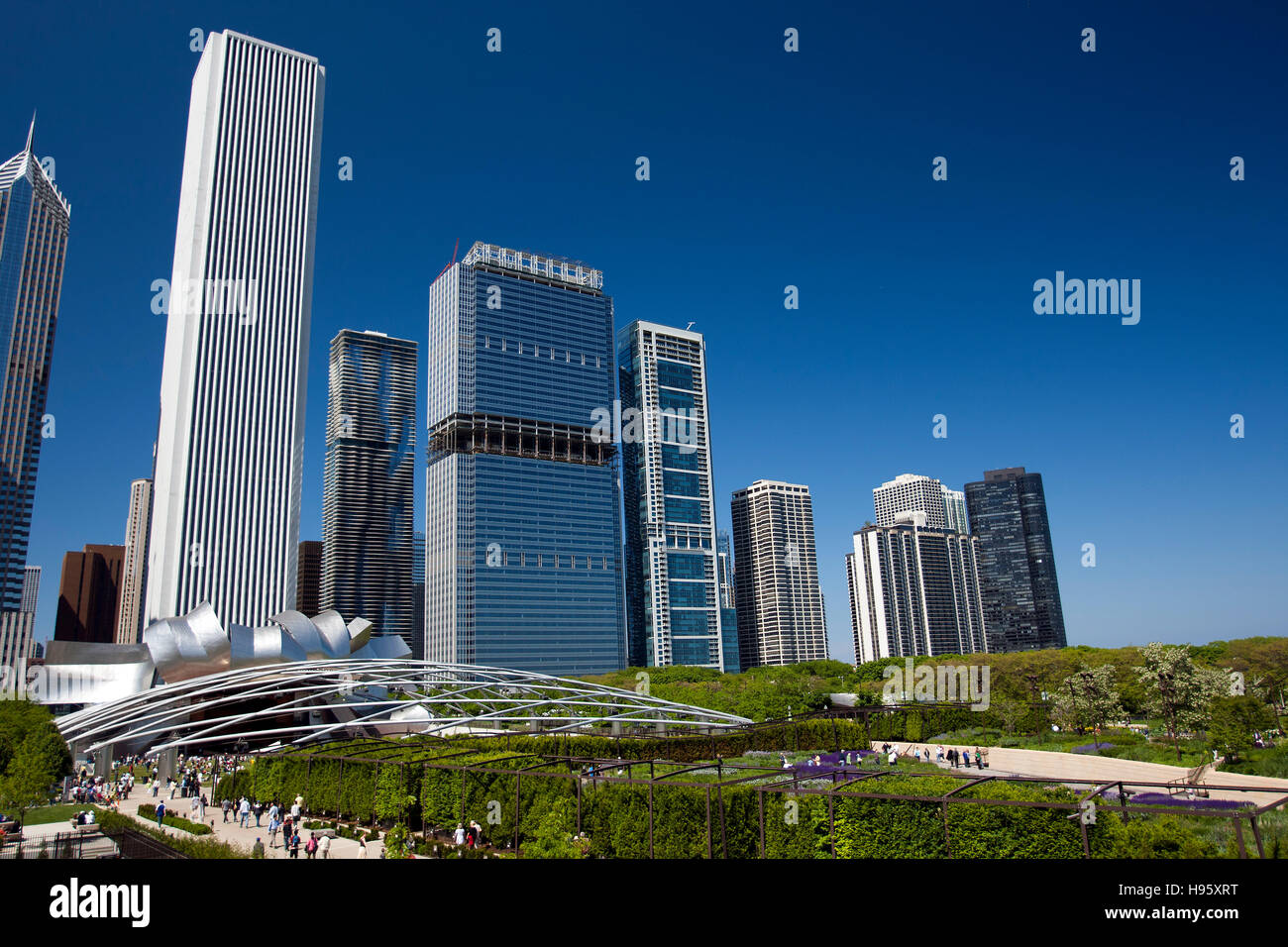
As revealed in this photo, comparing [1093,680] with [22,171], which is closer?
[1093,680]

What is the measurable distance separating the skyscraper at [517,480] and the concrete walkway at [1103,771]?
137 m

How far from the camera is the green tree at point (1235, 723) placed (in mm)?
35406

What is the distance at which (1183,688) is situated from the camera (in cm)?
4412

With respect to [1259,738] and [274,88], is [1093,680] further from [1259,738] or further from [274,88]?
[274,88]

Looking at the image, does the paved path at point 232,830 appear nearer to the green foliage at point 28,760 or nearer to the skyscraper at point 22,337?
the green foliage at point 28,760

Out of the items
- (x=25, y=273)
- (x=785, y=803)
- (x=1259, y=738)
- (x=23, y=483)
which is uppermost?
(x=25, y=273)

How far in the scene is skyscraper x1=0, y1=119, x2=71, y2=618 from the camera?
15188 cm

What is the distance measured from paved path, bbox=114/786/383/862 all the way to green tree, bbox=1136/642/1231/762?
4150cm

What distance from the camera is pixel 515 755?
90.6ft

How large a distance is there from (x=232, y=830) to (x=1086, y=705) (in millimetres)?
49108

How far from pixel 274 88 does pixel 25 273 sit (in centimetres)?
7033

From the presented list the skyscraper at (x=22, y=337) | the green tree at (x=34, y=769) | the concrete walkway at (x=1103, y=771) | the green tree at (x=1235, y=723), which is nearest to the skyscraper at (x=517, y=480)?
the skyscraper at (x=22, y=337)
